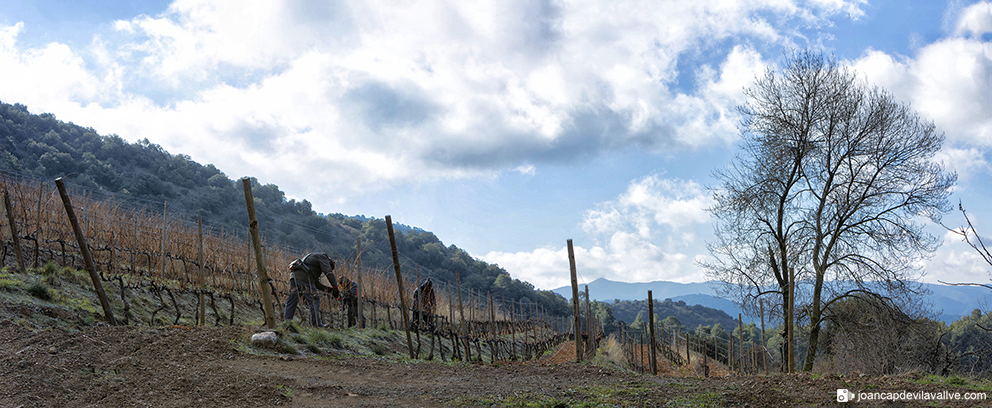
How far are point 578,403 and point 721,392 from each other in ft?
5.09

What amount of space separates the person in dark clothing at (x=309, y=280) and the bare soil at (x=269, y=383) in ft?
11.8

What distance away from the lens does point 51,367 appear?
15.7ft

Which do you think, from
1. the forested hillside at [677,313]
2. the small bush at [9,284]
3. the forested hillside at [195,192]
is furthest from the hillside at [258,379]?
the forested hillside at [677,313]

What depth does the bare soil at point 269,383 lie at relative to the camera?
14.9 ft

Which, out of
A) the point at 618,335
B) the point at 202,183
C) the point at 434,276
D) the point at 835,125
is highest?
the point at 202,183

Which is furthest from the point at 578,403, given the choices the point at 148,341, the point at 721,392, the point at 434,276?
the point at 434,276

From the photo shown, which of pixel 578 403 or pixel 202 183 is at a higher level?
pixel 202 183

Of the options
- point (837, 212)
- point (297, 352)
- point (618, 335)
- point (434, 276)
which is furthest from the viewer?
point (434, 276)

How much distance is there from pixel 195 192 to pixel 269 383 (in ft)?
189

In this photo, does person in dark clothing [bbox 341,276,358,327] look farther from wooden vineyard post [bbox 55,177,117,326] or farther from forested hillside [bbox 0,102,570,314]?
forested hillside [bbox 0,102,570,314]

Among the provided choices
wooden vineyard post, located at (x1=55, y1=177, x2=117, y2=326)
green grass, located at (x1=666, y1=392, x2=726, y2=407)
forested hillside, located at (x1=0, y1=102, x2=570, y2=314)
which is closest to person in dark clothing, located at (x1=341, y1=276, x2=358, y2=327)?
wooden vineyard post, located at (x1=55, y1=177, x2=117, y2=326)

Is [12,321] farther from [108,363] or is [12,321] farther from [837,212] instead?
[837,212]

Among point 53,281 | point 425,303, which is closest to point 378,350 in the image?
point 53,281

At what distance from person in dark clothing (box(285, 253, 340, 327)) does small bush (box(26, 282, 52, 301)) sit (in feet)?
11.9
